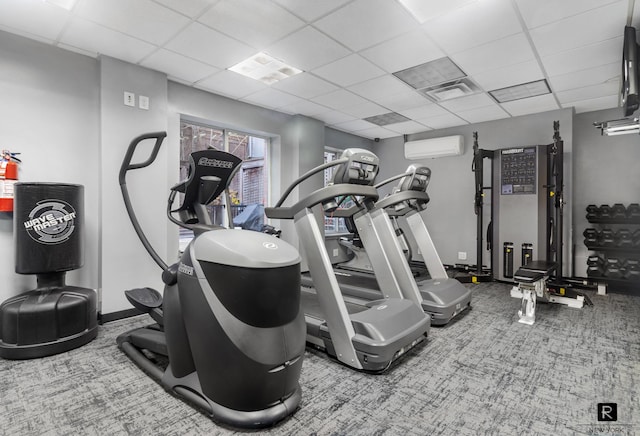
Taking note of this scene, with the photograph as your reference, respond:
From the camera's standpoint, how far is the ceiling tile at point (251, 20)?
2504mm

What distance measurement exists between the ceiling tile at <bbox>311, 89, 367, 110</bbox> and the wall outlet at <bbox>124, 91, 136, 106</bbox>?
89.1 inches

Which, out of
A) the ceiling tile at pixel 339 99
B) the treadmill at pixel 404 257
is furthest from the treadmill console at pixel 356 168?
the ceiling tile at pixel 339 99

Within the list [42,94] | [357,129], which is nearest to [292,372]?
[42,94]

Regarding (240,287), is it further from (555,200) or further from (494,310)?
(555,200)

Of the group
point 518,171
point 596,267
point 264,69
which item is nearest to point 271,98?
point 264,69

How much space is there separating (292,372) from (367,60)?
307 cm

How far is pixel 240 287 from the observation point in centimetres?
162

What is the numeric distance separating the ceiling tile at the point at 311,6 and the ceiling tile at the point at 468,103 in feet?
9.32

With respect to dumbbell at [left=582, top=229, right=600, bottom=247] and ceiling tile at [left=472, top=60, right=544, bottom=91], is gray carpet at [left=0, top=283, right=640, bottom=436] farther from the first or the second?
ceiling tile at [left=472, top=60, right=544, bottom=91]

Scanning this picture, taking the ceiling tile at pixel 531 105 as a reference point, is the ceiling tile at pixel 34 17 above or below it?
below

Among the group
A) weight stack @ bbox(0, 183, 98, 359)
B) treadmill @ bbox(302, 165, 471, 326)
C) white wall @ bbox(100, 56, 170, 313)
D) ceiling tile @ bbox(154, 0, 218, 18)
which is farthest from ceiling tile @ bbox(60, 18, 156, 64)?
treadmill @ bbox(302, 165, 471, 326)

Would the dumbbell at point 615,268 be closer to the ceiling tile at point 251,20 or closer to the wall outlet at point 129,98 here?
the ceiling tile at point 251,20

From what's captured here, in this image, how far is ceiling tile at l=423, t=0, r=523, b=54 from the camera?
8.34 ft

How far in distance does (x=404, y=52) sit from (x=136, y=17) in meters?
2.42
